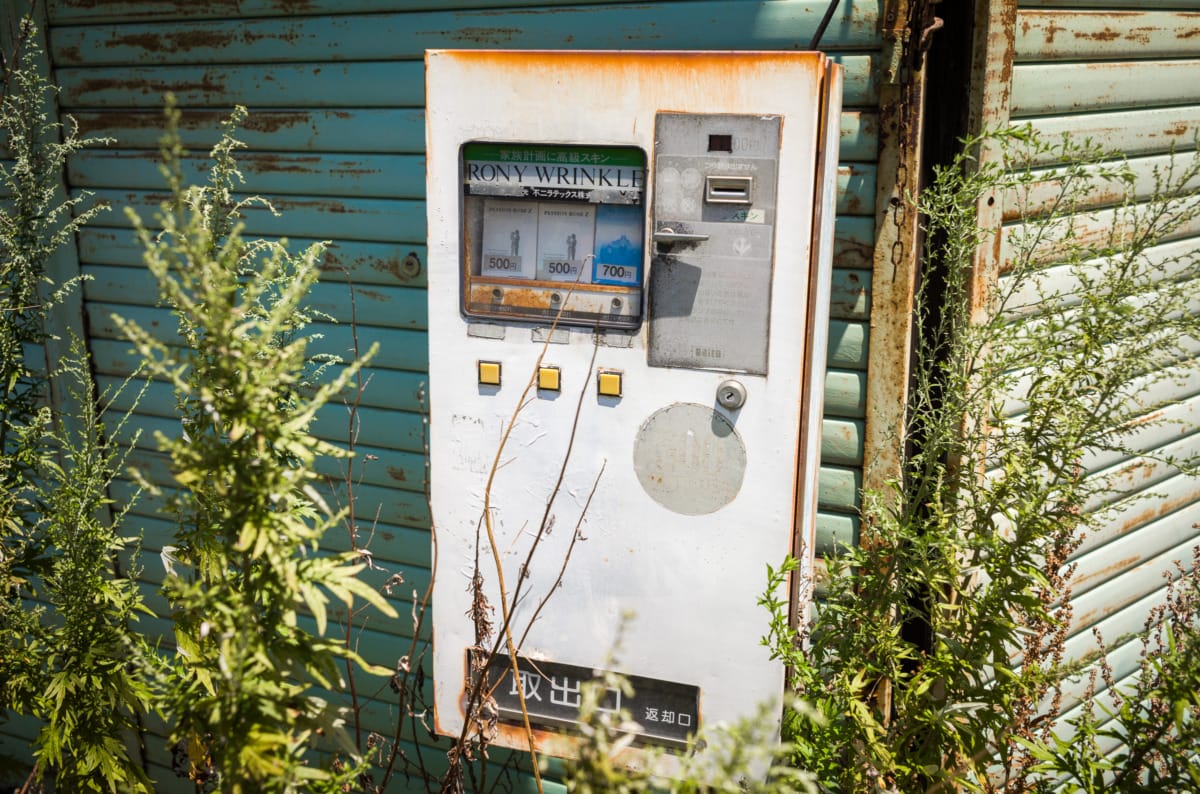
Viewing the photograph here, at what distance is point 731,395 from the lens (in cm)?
236

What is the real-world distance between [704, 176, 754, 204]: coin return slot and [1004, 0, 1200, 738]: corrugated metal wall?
3.85 feet

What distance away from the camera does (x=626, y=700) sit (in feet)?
8.26

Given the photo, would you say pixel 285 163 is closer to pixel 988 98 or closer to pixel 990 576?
pixel 988 98

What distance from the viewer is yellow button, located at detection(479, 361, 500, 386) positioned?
2.53 metres

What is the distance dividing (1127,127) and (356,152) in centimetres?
271

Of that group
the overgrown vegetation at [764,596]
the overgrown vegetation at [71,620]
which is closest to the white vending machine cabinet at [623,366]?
the overgrown vegetation at [764,596]

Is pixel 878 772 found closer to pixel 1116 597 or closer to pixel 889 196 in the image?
pixel 889 196

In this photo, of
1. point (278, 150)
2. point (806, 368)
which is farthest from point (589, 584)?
point (278, 150)

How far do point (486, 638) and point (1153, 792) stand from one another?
151 centimetres

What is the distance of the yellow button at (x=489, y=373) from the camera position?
253 centimetres

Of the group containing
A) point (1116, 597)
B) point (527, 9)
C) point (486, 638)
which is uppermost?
point (527, 9)

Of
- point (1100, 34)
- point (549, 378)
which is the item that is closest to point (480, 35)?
point (549, 378)

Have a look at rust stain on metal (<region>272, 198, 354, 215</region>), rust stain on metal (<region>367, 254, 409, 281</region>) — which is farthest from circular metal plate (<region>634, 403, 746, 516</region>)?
rust stain on metal (<region>272, 198, 354, 215</region>)

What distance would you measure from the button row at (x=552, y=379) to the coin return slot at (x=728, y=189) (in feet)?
1.60
